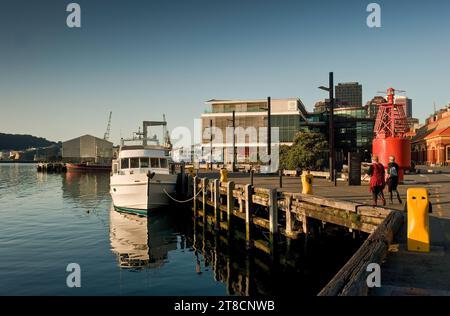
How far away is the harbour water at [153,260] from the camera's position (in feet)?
42.5

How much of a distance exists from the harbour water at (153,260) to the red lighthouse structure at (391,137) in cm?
844

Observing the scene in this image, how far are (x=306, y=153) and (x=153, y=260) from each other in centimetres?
2978

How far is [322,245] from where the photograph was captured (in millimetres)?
16812

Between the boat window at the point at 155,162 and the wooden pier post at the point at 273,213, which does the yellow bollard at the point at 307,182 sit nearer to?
the wooden pier post at the point at 273,213

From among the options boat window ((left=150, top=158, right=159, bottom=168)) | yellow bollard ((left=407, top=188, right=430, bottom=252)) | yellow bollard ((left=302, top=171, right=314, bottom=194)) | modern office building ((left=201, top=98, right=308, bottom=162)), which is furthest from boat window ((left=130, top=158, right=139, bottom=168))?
modern office building ((left=201, top=98, right=308, bottom=162))

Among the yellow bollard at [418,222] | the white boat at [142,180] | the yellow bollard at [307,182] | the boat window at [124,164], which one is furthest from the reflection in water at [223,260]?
the boat window at [124,164]

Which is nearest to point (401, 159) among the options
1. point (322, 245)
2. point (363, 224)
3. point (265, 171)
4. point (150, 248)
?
point (322, 245)

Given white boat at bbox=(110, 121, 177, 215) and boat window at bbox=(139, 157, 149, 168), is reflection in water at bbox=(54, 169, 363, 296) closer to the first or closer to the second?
white boat at bbox=(110, 121, 177, 215)

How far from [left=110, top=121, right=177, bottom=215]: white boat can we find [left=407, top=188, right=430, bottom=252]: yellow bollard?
19.8 meters

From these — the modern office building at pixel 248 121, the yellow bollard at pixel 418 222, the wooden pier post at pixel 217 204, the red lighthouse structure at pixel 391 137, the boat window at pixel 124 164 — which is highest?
the modern office building at pixel 248 121

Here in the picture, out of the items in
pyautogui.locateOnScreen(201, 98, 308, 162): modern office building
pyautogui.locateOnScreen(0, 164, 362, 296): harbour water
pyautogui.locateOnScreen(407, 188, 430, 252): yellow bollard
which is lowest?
pyautogui.locateOnScreen(0, 164, 362, 296): harbour water

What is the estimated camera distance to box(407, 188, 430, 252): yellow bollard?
26.8ft

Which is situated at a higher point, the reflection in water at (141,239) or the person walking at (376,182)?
the person walking at (376,182)
